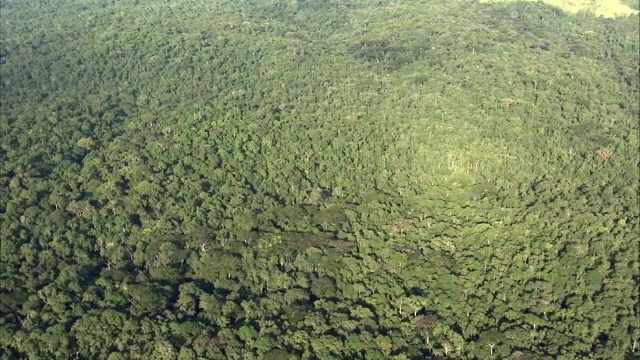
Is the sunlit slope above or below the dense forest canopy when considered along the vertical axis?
below

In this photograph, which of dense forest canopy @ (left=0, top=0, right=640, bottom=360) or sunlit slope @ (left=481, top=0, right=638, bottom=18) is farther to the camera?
sunlit slope @ (left=481, top=0, right=638, bottom=18)

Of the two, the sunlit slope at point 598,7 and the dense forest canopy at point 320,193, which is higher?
the dense forest canopy at point 320,193

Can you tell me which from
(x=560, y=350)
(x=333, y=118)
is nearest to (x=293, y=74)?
(x=333, y=118)

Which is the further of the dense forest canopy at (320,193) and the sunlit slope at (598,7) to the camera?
the sunlit slope at (598,7)

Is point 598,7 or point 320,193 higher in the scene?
point 320,193

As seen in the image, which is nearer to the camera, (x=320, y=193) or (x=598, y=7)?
(x=320, y=193)
